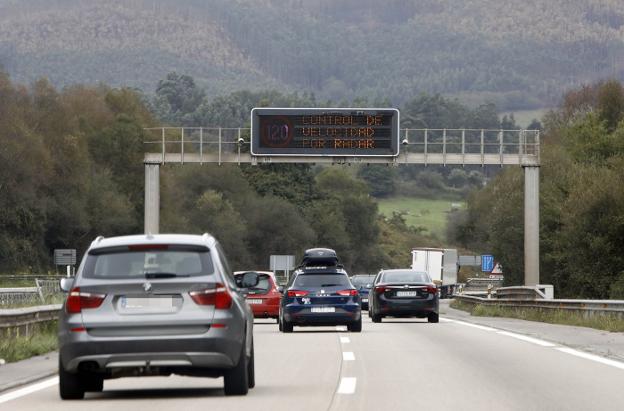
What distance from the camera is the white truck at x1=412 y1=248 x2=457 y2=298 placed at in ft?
334

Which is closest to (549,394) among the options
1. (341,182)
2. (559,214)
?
(559,214)

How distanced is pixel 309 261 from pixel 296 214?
243 ft

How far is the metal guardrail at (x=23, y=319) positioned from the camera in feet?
75.3

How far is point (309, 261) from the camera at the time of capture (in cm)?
6181

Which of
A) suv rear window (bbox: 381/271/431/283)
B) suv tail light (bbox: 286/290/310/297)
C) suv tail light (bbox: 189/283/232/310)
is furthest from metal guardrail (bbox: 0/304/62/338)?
suv rear window (bbox: 381/271/431/283)

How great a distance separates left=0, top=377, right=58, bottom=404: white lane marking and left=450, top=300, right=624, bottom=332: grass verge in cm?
1637

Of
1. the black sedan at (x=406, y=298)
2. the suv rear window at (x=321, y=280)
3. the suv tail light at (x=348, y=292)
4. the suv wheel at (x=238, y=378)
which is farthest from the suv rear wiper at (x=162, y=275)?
the black sedan at (x=406, y=298)

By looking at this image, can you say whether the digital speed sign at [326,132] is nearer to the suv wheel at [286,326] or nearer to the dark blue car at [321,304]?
the dark blue car at [321,304]

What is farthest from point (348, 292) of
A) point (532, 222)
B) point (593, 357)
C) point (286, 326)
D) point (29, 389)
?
point (532, 222)

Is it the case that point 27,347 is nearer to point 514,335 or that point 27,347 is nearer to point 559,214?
point 514,335

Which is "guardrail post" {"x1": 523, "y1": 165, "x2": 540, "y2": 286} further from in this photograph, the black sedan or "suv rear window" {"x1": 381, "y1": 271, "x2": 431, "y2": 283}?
the black sedan

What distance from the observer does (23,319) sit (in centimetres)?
2455

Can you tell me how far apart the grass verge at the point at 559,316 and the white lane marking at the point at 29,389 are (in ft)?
53.7

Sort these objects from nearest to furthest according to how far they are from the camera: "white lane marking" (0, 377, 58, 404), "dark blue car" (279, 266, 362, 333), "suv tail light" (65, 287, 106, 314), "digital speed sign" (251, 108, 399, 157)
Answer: "suv tail light" (65, 287, 106, 314), "white lane marking" (0, 377, 58, 404), "dark blue car" (279, 266, 362, 333), "digital speed sign" (251, 108, 399, 157)
